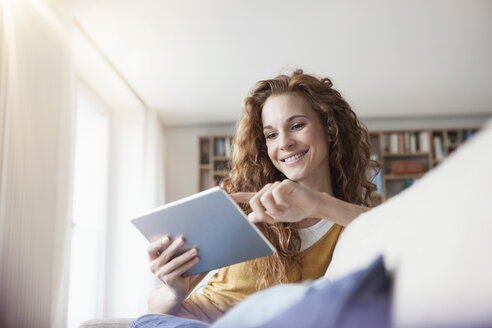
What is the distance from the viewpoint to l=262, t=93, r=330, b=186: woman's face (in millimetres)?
1748

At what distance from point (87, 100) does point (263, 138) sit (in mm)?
3312

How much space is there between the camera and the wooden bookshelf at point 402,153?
232 inches

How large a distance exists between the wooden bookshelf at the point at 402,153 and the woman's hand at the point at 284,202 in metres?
4.73

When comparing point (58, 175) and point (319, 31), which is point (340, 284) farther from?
point (319, 31)

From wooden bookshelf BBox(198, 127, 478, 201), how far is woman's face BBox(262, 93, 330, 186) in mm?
4069

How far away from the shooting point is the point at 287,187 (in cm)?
111

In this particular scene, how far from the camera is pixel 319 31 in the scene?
3.95 meters

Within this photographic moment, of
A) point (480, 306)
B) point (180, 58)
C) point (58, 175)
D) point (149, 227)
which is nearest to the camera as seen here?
point (480, 306)

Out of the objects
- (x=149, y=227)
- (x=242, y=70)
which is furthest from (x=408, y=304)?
(x=242, y=70)

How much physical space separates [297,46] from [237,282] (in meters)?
3.04

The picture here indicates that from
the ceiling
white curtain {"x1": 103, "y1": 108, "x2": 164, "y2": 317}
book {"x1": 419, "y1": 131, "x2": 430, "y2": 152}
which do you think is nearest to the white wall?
white curtain {"x1": 103, "y1": 108, "x2": 164, "y2": 317}

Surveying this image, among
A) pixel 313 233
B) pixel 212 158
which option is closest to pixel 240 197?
pixel 313 233

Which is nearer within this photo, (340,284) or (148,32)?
(340,284)

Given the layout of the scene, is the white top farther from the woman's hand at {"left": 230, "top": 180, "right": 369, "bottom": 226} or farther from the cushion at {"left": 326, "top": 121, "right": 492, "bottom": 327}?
the cushion at {"left": 326, "top": 121, "right": 492, "bottom": 327}
